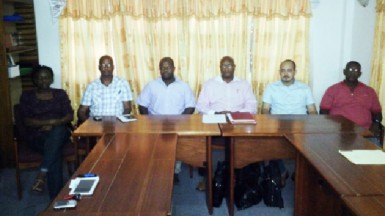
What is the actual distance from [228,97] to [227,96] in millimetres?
15

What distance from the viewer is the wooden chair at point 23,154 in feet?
10.9

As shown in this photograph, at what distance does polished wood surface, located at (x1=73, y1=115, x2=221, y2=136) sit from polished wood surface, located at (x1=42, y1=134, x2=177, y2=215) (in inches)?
5.4

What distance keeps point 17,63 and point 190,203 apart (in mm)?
2640

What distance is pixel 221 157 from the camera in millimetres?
4488

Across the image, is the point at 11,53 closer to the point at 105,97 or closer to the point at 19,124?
the point at 19,124

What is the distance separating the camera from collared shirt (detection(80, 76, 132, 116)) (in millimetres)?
4031

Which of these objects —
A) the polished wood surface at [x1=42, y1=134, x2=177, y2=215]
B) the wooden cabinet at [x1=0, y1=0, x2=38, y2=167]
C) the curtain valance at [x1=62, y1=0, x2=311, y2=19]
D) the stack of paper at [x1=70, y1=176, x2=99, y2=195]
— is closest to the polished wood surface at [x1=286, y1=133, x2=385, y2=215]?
the polished wood surface at [x1=42, y1=134, x2=177, y2=215]

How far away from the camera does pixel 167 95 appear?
161 inches

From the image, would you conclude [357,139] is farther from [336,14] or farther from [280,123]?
[336,14]

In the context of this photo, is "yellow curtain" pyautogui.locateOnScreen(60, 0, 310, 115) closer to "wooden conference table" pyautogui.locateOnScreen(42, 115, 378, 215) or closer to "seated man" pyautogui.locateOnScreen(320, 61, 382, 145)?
"seated man" pyautogui.locateOnScreen(320, 61, 382, 145)

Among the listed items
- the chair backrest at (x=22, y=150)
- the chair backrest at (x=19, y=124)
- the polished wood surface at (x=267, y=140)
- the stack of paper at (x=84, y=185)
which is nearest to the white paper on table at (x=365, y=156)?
the polished wood surface at (x=267, y=140)

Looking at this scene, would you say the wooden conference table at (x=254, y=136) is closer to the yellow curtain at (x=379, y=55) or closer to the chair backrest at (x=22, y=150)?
the chair backrest at (x=22, y=150)

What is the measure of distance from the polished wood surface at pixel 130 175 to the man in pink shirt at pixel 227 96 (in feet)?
4.44

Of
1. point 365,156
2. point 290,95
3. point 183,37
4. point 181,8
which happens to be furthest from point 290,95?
point 365,156
